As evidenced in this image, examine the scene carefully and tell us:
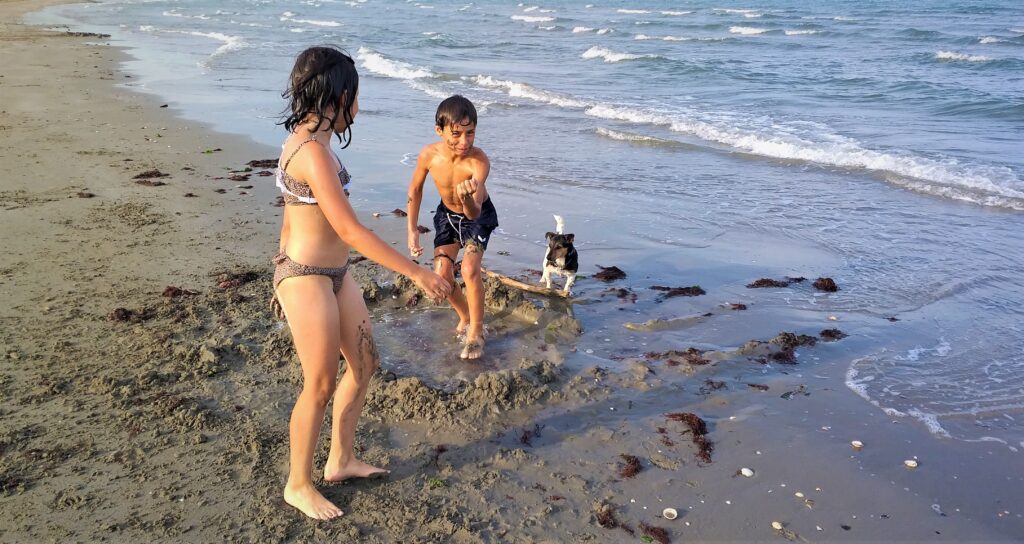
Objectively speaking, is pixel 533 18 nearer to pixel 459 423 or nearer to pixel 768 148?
pixel 768 148

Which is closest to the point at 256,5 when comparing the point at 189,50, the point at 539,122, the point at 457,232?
the point at 189,50

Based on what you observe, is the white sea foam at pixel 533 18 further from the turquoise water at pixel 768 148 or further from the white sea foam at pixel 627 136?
the white sea foam at pixel 627 136

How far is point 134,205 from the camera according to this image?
26.0 ft

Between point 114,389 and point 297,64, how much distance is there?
2.55m

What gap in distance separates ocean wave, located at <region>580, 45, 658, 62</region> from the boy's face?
20888 mm

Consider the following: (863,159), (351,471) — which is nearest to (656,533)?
(351,471)

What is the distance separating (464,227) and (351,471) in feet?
6.83

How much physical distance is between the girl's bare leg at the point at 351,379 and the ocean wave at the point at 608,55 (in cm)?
2266

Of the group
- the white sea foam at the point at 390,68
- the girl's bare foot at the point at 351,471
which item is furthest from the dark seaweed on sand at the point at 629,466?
the white sea foam at the point at 390,68

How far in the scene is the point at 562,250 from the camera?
5984mm

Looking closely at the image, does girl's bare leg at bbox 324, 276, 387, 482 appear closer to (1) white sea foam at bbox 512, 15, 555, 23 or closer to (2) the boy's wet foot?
(2) the boy's wet foot

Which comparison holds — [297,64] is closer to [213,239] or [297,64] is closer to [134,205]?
[213,239]

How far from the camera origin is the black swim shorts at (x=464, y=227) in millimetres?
5191

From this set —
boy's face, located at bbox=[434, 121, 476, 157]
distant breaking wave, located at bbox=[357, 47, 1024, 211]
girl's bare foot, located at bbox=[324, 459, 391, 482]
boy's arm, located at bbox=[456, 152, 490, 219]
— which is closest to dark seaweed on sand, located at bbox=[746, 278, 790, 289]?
boy's arm, located at bbox=[456, 152, 490, 219]
